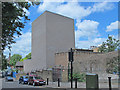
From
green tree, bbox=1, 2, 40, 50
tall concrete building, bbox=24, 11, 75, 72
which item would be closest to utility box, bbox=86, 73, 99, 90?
green tree, bbox=1, 2, 40, 50

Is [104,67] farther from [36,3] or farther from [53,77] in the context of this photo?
[36,3]

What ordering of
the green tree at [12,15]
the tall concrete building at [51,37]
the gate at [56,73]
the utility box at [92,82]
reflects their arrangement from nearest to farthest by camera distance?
the green tree at [12,15]
the utility box at [92,82]
the gate at [56,73]
the tall concrete building at [51,37]

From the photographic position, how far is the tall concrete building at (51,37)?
44.0 metres

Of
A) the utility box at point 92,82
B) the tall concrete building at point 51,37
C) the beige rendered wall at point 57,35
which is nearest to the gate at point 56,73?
the utility box at point 92,82

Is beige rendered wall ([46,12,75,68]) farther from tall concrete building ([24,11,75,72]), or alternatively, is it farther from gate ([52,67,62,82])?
gate ([52,67,62,82])

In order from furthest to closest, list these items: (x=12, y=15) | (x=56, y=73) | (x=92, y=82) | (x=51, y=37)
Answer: (x=51, y=37), (x=56, y=73), (x=92, y=82), (x=12, y=15)

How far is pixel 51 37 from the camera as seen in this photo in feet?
147

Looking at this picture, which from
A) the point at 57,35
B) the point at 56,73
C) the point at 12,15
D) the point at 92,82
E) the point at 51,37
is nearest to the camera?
the point at 12,15

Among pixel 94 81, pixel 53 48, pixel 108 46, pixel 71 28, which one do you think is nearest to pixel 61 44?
pixel 53 48

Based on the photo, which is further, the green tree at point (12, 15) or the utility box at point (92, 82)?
the utility box at point (92, 82)

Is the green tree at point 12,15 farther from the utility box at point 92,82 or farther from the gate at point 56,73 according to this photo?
the gate at point 56,73

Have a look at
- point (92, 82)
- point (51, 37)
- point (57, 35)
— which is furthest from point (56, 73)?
point (57, 35)

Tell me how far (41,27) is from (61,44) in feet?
24.9

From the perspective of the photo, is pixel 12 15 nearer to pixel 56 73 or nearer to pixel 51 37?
pixel 56 73
